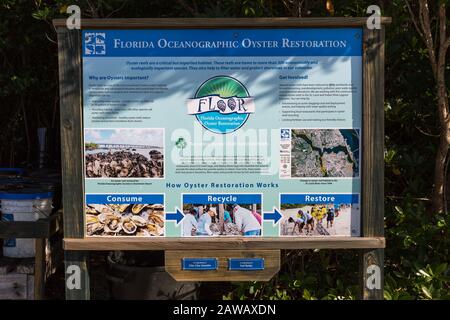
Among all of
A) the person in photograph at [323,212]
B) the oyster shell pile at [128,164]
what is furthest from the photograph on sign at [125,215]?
the person in photograph at [323,212]

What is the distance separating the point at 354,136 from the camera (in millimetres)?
3014

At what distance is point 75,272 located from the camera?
307 centimetres

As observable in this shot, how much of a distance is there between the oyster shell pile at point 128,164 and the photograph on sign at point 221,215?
8.7 inches

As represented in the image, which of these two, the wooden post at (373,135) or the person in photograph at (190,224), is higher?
the wooden post at (373,135)

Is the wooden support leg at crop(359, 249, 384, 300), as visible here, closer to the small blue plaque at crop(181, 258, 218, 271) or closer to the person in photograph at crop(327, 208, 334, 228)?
the person in photograph at crop(327, 208, 334, 228)

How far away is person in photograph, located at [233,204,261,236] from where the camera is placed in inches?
118

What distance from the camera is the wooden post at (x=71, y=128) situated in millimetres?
2975

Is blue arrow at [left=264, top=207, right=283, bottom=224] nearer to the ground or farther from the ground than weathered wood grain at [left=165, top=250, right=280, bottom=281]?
farther from the ground

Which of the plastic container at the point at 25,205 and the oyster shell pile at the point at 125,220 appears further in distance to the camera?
the plastic container at the point at 25,205

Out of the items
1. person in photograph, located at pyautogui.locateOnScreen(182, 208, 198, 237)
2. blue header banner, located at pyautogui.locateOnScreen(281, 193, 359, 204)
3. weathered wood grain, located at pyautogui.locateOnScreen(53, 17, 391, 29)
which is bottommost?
person in photograph, located at pyautogui.locateOnScreen(182, 208, 198, 237)

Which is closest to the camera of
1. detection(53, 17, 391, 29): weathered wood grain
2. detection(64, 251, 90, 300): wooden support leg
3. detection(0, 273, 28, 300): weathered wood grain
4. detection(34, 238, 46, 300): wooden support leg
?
detection(53, 17, 391, 29): weathered wood grain

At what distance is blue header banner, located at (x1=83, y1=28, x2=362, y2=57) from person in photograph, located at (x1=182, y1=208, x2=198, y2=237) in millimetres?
820

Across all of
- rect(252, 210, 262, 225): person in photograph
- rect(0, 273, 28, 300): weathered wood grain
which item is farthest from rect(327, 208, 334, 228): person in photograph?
rect(0, 273, 28, 300): weathered wood grain

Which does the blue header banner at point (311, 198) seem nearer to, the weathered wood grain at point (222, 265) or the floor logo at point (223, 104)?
the weathered wood grain at point (222, 265)
